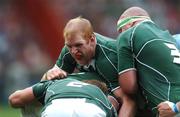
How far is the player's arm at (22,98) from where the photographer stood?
6.52m

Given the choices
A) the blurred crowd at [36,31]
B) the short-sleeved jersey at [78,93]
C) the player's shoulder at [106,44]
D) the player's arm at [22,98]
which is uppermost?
the player's shoulder at [106,44]

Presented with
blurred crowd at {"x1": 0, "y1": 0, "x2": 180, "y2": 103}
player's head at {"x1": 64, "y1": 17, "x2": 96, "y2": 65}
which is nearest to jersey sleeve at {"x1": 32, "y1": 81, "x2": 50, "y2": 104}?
player's head at {"x1": 64, "y1": 17, "x2": 96, "y2": 65}

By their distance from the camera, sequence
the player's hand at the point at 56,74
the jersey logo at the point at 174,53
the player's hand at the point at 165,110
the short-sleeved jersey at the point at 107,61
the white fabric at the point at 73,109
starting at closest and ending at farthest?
the white fabric at the point at 73,109, the player's hand at the point at 165,110, the jersey logo at the point at 174,53, the short-sleeved jersey at the point at 107,61, the player's hand at the point at 56,74

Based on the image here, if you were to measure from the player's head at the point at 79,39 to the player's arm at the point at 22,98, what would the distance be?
538 mm

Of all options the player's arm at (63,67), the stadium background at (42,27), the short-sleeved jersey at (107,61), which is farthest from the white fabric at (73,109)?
the stadium background at (42,27)

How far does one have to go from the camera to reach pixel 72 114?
18.8ft

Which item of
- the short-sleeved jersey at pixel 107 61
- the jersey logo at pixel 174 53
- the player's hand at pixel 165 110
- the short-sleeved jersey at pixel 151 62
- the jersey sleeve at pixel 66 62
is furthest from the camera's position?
the jersey sleeve at pixel 66 62

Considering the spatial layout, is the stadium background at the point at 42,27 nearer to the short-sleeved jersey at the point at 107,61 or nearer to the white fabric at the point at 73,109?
the short-sleeved jersey at the point at 107,61

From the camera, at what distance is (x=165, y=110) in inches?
234

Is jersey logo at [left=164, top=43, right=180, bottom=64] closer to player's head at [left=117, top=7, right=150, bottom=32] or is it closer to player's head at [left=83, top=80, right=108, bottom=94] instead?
player's head at [left=117, top=7, right=150, bottom=32]

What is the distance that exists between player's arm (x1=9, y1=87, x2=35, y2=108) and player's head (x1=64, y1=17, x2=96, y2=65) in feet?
1.76

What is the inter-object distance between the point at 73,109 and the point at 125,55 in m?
0.78

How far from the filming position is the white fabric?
5742mm

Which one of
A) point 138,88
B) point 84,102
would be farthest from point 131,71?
point 84,102
